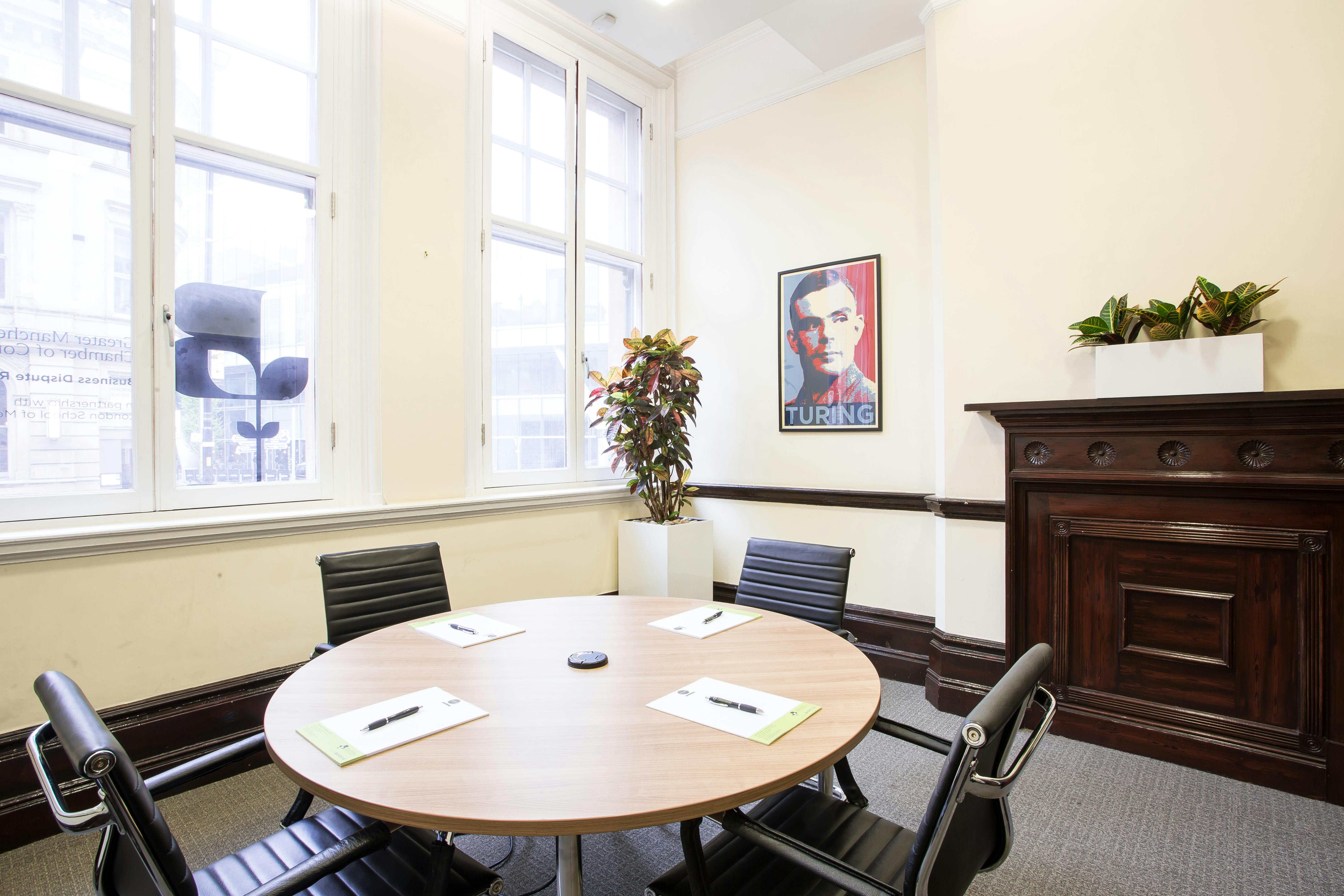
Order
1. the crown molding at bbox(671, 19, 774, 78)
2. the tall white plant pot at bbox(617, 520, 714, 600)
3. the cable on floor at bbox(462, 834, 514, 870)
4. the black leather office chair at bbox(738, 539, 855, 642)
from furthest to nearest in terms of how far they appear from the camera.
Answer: the crown molding at bbox(671, 19, 774, 78) → the tall white plant pot at bbox(617, 520, 714, 600) → the black leather office chair at bbox(738, 539, 855, 642) → the cable on floor at bbox(462, 834, 514, 870)

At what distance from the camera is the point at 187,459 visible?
2.66 m

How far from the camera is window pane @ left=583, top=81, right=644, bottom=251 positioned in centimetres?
438

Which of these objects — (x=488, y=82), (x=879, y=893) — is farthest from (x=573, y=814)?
(x=488, y=82)

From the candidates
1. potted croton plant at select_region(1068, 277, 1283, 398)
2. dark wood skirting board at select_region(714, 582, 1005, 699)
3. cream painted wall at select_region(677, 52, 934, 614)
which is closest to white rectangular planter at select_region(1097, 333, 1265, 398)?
potted croton plant at select_region(1068, 277, 1283, 398)

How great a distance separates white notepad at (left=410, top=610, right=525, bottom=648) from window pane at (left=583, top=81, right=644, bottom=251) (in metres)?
2.96

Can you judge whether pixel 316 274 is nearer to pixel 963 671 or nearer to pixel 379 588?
pixel 379 588

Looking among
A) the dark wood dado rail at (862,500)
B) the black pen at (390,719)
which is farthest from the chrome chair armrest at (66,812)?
the dark wood dado rail at (862,500)

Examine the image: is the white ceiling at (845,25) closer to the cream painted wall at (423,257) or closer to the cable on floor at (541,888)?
the cream painted wall at (423,257)

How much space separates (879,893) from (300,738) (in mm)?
1115

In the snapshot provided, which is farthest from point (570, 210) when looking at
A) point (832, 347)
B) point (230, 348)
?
point (230, 348)

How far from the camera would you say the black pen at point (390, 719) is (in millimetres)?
1306

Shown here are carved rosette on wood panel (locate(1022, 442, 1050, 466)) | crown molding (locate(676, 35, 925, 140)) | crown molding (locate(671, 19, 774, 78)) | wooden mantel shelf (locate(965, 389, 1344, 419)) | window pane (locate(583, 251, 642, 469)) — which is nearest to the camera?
wooden mantel shelf (locate(965, 389, 1344, 419))

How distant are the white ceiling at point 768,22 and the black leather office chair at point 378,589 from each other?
2778mm

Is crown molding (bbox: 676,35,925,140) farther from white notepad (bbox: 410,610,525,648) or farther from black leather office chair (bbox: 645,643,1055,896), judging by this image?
white notepad (bbox: 410,610,525,648)
